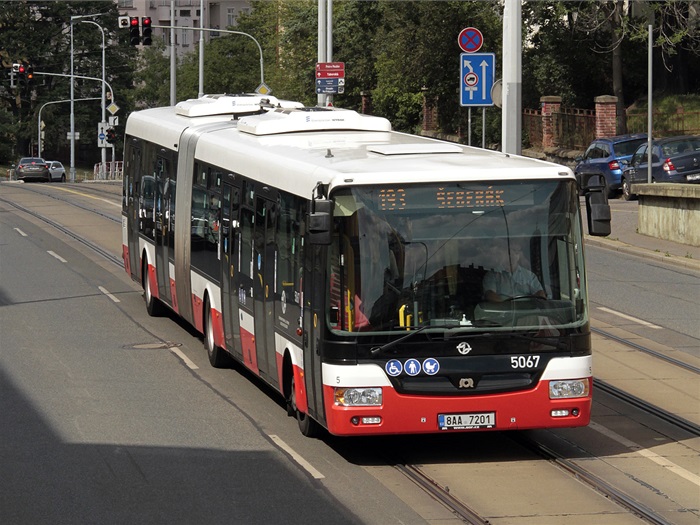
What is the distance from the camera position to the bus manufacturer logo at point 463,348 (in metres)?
10.9

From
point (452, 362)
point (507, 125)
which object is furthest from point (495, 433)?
point (507, 125)

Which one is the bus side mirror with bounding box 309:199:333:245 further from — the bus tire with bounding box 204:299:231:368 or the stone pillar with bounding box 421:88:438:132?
the stone pillar with bounding box 421:88:438:132

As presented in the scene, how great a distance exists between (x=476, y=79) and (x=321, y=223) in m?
12.1

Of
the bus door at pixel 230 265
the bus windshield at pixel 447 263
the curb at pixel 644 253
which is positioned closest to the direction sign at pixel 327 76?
the curb at pixel 644 253

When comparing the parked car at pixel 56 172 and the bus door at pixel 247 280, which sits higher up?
the parked car at pixel 56 172

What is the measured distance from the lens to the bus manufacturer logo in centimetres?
1089

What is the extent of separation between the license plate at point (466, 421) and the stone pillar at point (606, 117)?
123 feet

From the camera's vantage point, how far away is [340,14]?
2635 inches

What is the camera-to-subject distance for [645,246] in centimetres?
2769

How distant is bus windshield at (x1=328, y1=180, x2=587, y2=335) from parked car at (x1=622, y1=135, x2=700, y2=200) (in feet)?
81.8

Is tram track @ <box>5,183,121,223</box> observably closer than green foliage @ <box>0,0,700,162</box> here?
Yes

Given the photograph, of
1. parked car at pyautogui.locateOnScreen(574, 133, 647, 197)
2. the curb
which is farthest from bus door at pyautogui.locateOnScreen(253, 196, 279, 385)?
parked car at pyautogui.locateOnScreen(574, 133, 647, 197)

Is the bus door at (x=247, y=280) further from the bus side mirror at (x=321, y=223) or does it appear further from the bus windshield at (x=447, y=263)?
the bus side mirror at (x=321, y=223)

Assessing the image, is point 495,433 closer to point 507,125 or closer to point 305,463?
point 305,463
